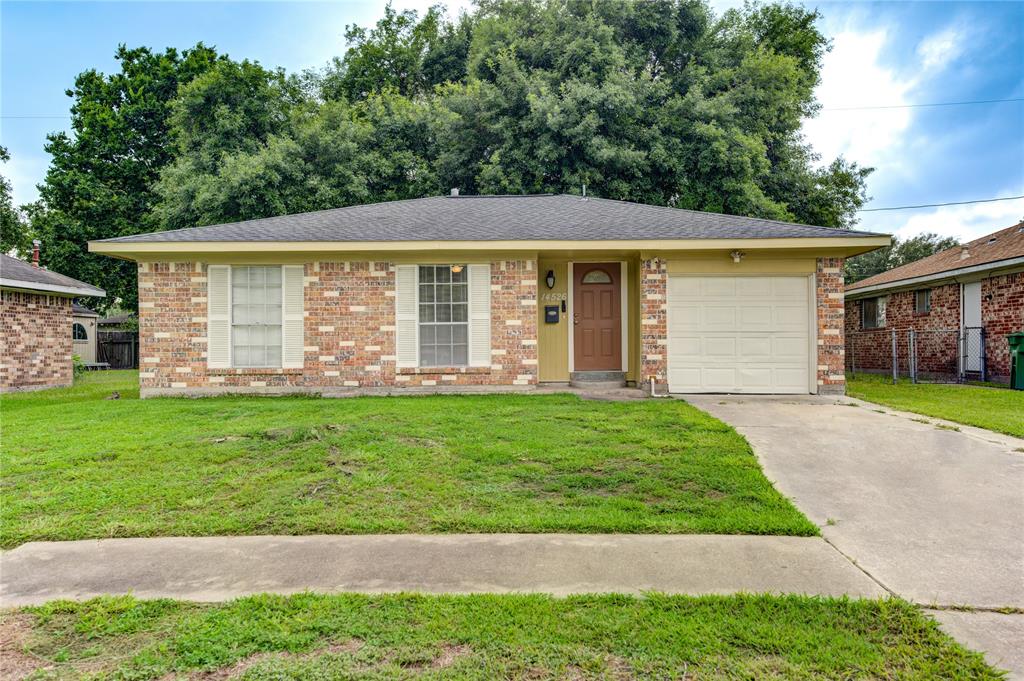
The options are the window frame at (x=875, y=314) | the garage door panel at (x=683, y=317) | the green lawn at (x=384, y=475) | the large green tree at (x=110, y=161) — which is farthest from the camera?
the large green tree at (x=110, y=161)

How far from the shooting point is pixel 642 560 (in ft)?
10.6

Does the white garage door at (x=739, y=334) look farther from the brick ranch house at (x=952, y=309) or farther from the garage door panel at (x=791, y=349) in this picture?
the brick ranch house at (x=952, y=309)

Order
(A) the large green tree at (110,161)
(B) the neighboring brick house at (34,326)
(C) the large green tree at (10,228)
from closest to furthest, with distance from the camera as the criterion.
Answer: (B) the neighboring brick house at (34,326), (A) the large green tree at (110,161), (C) the large green tree at (10,228)

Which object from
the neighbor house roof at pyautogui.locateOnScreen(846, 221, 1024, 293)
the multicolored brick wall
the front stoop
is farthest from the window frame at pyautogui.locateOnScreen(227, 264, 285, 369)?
the neighbor house roof at pyautogui.locateOnScreen(846, 221, 1024, 293)

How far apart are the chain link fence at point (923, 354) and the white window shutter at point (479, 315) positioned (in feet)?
32.1

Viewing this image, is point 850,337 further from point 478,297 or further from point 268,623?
point 268,623

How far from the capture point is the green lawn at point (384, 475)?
3.84 metres

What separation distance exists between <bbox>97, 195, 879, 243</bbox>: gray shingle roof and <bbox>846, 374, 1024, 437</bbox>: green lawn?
284cm

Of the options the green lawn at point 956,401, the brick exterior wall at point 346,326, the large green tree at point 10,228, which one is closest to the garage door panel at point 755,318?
the green lawn at point 956,401

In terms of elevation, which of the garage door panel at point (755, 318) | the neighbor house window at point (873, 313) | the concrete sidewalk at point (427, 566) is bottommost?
the concrete sidewalk at point (427, 566)

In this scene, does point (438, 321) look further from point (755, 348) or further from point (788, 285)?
point (788, 285)

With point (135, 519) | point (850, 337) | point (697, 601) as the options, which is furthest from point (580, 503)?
point (850, 337)

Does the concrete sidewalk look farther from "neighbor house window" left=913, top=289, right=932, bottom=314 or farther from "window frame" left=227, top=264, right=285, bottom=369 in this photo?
"neighbor house window" left=913, top=289, right=932, bottom=314

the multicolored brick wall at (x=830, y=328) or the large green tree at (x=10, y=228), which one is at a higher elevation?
the large green tree at (x=10, y=228)
